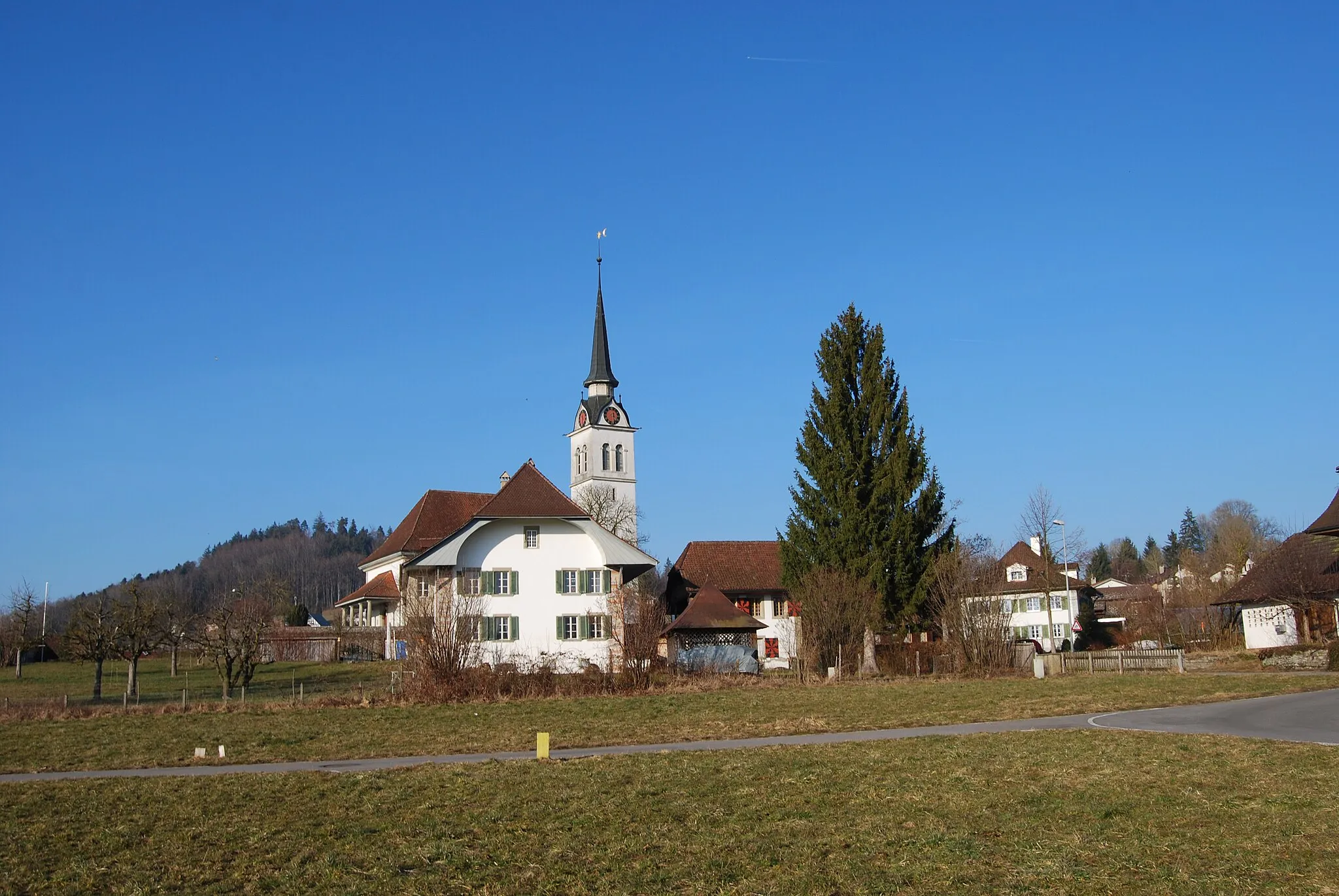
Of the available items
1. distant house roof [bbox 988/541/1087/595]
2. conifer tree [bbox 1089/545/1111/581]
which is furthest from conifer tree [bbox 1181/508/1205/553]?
distant house roof [bbox 988/541/1087/595]

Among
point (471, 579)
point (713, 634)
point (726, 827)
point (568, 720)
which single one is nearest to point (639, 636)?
point (568, 720)

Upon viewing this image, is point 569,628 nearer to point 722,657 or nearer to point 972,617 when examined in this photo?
point 722,657

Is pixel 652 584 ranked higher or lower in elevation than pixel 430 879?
higher

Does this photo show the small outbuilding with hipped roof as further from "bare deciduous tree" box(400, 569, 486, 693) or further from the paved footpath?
the paved footpath

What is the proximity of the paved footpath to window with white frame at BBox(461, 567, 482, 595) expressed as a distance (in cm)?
2268

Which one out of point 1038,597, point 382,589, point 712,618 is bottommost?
point 712,618

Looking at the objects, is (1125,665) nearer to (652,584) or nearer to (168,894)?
(652,584)

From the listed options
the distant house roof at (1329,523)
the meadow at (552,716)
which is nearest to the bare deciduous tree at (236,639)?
the meadow at (552,716)

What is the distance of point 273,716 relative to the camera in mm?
26266

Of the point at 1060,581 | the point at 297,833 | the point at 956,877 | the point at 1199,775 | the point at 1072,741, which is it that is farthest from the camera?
the point at 1060,581

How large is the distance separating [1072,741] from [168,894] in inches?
536

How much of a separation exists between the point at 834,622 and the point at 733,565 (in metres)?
25.4

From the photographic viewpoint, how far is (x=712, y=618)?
4622cm

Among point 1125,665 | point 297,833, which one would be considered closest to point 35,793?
point 297,833
